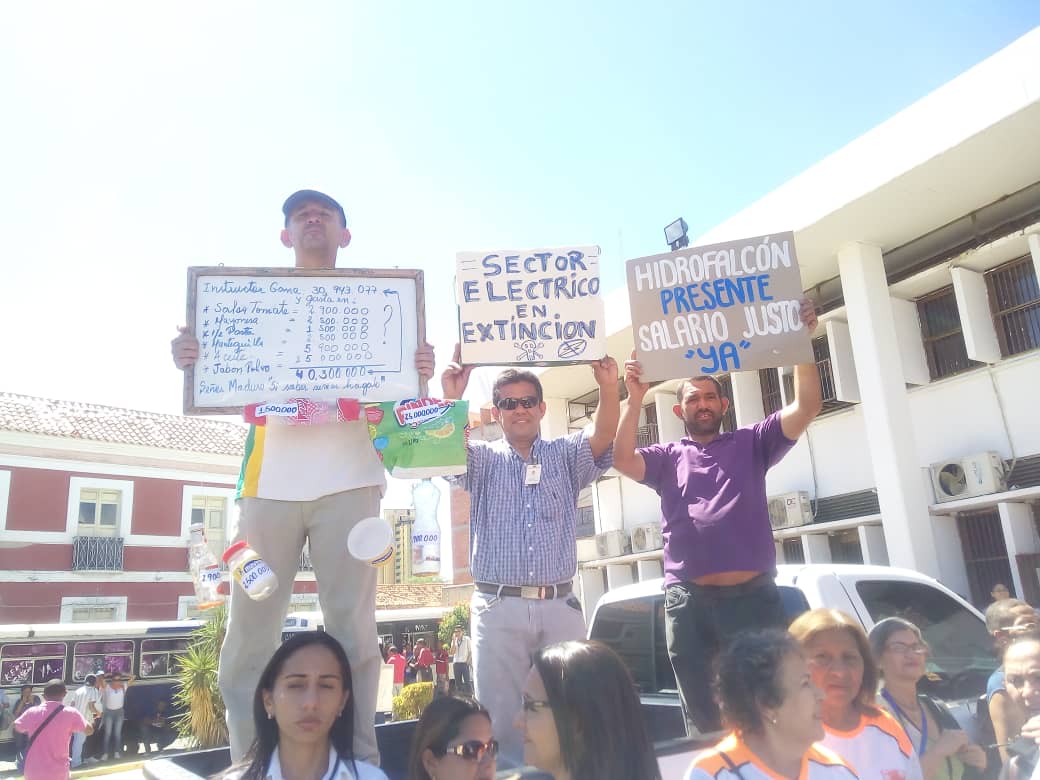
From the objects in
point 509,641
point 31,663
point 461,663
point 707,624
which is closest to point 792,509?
point 461,663

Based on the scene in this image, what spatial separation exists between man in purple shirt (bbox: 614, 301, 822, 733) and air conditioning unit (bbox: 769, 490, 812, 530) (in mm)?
9685

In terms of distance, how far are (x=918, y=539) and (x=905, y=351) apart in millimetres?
2726

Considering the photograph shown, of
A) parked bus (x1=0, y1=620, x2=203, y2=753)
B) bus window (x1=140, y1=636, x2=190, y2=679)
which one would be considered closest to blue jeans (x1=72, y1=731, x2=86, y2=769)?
parked bus (x1=0, y1=620, x2=203, y2=753)

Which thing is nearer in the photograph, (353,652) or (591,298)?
(353,652)

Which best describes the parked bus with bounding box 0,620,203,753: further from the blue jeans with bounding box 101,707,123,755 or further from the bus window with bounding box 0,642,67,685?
the blue jeans with bounding box 101,707,123,755

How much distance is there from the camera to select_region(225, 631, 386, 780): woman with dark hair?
2.41 meters

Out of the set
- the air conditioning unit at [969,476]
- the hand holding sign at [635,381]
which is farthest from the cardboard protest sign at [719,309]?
the air conditioning unit at [969,476]

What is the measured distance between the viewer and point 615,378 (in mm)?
3578

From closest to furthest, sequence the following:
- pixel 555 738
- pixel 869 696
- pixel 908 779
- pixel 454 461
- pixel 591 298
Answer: pixel 555 738 → pixel 908 779 → pixel 869 696 → pixel 454 461 → pixel 591 298

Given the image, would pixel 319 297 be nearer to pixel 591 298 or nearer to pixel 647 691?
pixel 591 298

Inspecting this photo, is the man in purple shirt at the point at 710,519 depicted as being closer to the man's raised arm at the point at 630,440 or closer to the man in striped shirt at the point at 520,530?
the man's raised arm at the point at 630,440

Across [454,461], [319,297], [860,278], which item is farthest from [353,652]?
[860,278]

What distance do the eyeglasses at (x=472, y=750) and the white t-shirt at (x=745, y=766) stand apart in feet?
1.87

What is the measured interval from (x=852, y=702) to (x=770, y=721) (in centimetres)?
64
